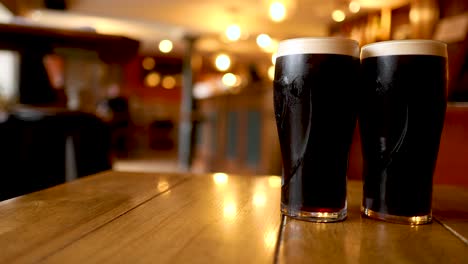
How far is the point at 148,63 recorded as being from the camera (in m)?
14.6

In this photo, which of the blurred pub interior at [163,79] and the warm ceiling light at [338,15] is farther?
the warm ceiling light at [338,15]

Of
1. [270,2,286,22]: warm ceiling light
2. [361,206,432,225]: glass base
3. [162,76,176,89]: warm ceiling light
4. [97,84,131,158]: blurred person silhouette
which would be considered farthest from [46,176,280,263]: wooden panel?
[162,76,176,89]: warm ceiling light

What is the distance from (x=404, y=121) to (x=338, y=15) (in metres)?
7.07

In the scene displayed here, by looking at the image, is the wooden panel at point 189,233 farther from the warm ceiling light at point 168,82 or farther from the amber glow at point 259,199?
the warm ceiling light at point 168,82

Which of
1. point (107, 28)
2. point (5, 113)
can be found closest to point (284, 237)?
point (5, 113)

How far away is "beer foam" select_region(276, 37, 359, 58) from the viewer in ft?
1.93

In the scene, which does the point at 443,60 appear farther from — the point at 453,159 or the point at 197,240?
the point at 453,159

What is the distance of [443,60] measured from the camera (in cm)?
61

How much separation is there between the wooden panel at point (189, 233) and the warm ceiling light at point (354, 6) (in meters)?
6.10

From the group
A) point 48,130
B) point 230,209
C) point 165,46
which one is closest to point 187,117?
point 165,46

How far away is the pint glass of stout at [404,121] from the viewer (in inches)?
23.2

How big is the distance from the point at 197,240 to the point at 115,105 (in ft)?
32.7

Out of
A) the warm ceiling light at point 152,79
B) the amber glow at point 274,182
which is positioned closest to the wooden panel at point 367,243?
the amber glow at point 274,182

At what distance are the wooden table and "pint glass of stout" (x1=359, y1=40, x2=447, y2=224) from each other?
4 cm
